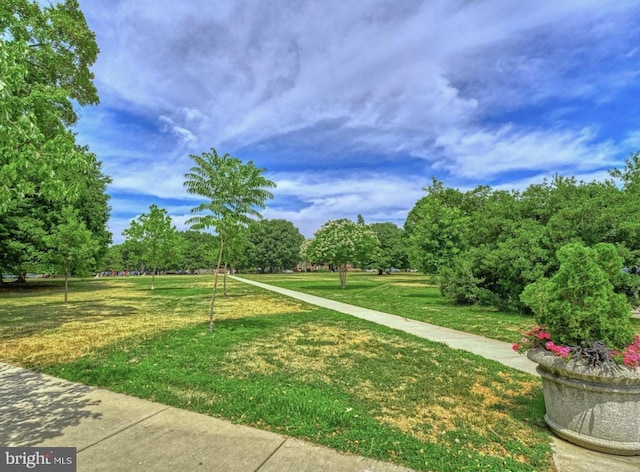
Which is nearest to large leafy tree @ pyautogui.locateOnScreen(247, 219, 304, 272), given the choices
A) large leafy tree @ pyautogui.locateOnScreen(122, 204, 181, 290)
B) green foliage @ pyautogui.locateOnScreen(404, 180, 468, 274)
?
large leafy tree @ pyautogui.locateOnScreen(122, 204, 181, 290)

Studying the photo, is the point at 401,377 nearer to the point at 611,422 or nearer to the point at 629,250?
the point at 611,422

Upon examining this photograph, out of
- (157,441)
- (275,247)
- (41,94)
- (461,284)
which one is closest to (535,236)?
(461,284)

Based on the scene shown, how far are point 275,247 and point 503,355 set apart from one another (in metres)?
68.1

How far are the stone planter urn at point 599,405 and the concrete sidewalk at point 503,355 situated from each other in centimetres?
10

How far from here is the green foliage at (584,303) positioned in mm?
3305

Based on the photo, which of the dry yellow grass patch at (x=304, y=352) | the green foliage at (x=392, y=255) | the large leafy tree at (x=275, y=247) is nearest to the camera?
the dry yellow grass patch at (x=304, y=352)

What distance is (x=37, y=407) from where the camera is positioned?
13.1ft

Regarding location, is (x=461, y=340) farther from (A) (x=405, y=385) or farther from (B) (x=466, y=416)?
(B) (x=466, y=416)

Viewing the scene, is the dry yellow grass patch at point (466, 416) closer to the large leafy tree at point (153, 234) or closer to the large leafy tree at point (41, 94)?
the large leafy tree at point (41, 94)

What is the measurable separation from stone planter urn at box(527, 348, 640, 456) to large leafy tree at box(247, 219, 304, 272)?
68642 millimetres

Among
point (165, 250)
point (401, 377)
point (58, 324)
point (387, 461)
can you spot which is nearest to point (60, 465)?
point (387, 461)

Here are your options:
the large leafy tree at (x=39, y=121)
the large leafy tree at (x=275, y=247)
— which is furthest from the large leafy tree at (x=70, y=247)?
the large leafy tree at (x=275, y=247)

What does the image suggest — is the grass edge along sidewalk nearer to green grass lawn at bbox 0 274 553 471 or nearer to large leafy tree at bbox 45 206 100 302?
A: green grass lawn at bbox 0 274 553 471

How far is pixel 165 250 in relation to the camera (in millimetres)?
27031
